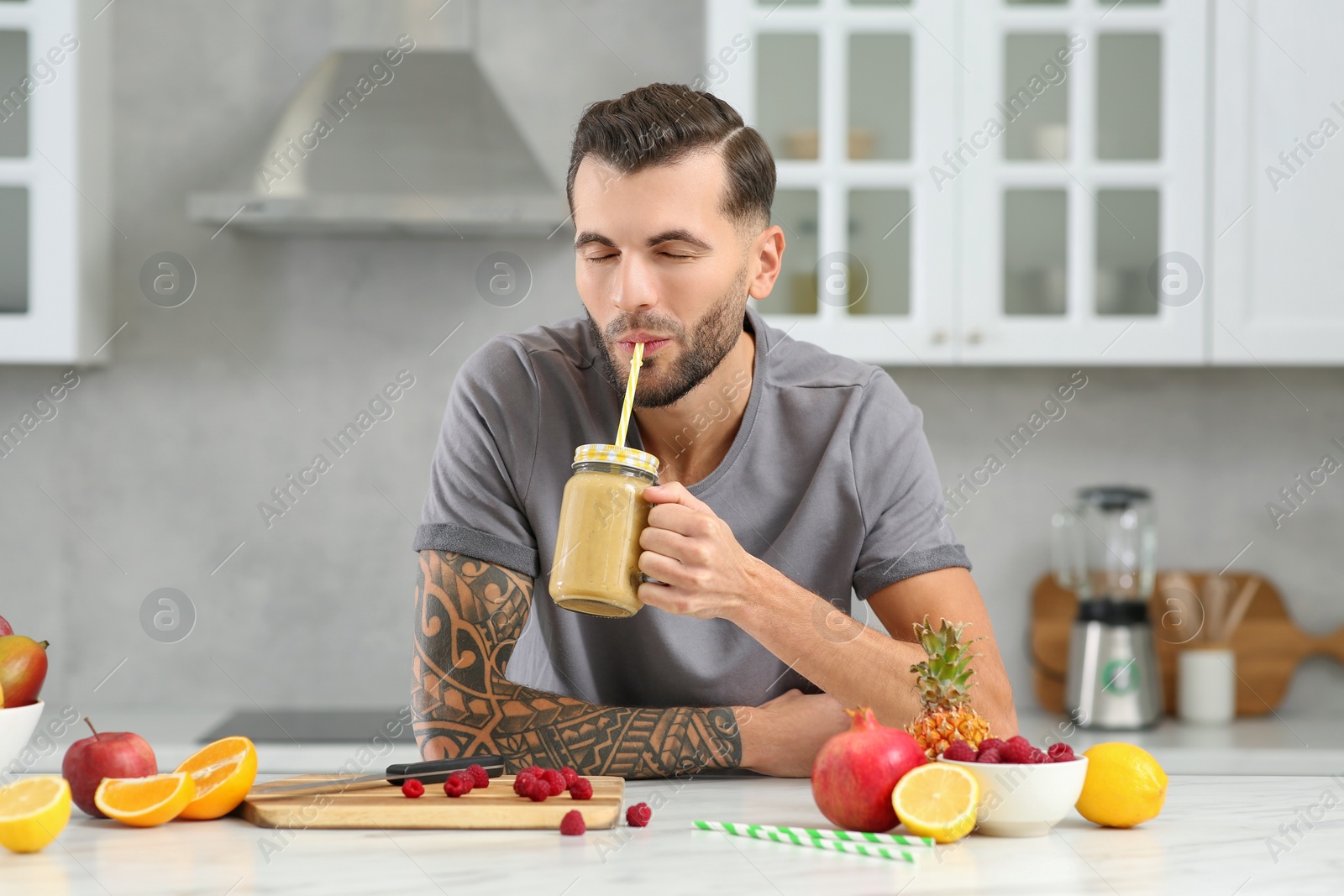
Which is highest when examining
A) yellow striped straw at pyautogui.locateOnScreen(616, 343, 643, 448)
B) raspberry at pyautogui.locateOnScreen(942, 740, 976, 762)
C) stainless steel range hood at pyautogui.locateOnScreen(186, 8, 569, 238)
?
stainless steel range hood at pyautogui.locateOnScreen(186, 8, 569, 238)

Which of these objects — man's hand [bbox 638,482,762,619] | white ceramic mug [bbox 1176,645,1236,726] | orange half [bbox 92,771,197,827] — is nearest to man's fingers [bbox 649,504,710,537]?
man's hand [bbox 638,482,762,619]

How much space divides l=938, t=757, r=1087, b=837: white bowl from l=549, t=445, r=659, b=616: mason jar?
36 centimetres

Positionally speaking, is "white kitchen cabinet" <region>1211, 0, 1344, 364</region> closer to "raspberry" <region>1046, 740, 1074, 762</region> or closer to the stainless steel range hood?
the stainless steel range hood

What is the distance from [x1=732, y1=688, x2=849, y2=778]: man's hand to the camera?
53.8 inches

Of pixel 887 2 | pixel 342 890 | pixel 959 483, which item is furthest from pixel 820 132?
pixel 342 890

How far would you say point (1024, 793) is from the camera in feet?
3.29

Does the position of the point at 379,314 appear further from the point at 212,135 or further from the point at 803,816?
the point at 803,816

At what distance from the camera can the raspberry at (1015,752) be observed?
3.31 feet

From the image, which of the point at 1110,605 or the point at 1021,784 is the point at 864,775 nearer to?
the point at 1021,784

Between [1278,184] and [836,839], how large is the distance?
2.18 meters

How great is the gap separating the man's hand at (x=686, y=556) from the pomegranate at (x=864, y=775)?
254 millimetres

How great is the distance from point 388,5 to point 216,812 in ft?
7.17

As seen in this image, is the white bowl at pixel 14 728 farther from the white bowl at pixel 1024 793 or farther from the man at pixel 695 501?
the white bowl at pixel 1024 793

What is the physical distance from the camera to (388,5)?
2803 millimetres
